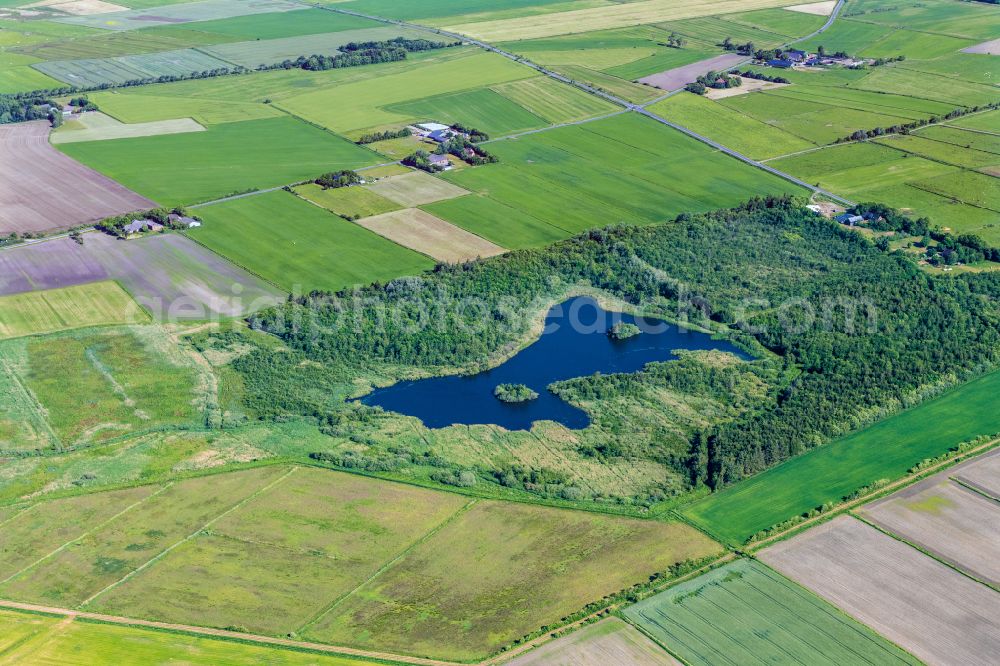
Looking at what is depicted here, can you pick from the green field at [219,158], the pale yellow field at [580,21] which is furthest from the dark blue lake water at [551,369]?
the pale yellow field at [580,21]

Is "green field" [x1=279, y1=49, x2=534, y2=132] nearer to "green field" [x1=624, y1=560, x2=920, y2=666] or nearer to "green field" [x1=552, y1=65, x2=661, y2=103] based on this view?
"green field" [x1=552, y1=65, x2=661, y2=103]

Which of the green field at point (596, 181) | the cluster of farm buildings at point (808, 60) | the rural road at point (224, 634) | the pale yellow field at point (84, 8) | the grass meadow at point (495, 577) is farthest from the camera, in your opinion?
the pale yellow field at point (84, 8)

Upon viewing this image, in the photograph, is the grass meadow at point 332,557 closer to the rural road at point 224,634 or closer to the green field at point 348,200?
the rural road at point 224,634

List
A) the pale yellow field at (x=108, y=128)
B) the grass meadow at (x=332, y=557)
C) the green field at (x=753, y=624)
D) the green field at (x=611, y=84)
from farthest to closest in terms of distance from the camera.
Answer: the green field at (x=611, y=84) → the pale yellow field at (x=108, y=128) → the grass meadow at (x=332, y=557) → the green field at (x=753, y=624)

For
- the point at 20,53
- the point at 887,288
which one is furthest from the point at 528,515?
the point at 20,53

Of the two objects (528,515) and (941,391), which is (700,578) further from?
(941,391)

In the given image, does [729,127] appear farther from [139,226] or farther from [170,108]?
[139,226]
